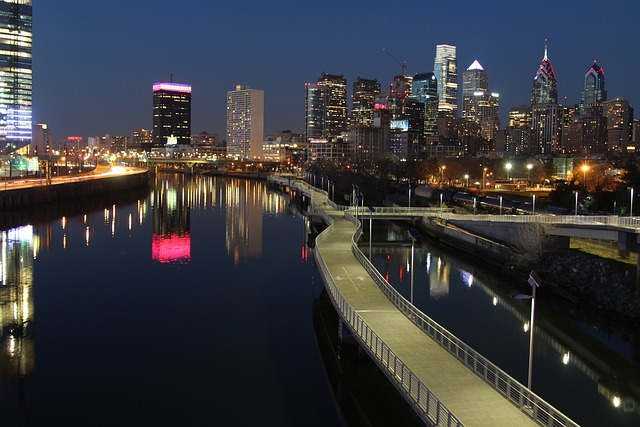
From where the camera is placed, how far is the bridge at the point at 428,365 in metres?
14.5

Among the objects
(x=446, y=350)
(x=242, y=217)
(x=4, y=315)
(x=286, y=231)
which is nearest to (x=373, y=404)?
(x=446, y=350)

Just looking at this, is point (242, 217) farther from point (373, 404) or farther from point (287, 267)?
point (373, 404)

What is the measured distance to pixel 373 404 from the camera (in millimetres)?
20094

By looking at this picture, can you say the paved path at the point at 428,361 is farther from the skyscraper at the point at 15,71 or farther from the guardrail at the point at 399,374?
the skyscraper at the point at 15,71

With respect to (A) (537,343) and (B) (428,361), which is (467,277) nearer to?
(A) (537,343)

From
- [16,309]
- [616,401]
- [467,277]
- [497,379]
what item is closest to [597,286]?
[467,277]

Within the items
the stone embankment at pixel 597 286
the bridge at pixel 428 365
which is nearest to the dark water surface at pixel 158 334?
the bridge at pixel 428 365

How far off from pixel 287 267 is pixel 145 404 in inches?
906

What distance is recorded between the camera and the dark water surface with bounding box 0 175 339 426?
66.3ft

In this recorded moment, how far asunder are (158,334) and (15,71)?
527ft

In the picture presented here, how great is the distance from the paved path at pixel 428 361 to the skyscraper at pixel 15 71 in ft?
526

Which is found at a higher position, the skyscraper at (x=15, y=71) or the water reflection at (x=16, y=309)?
the skyscraper at (x=15, y=71)

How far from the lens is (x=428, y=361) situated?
1795 cm

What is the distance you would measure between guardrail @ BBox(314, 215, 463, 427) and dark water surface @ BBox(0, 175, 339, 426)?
2506mm
